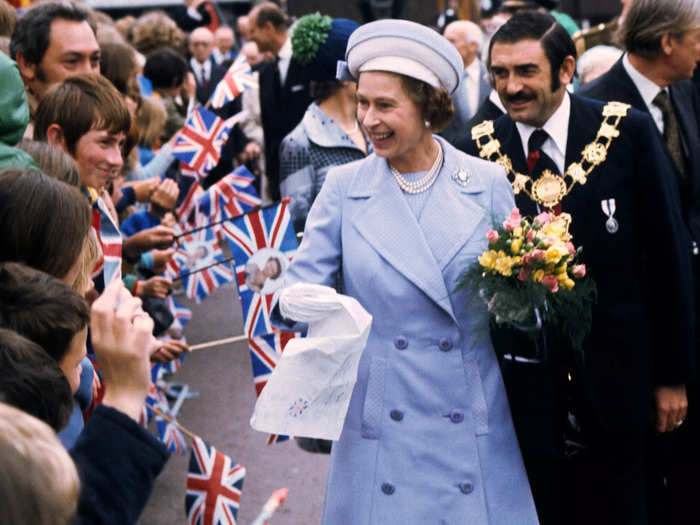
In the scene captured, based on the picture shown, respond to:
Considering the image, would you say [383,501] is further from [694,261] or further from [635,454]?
[694,261]

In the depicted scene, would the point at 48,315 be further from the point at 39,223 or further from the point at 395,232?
the point at 395,232

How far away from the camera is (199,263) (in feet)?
17.2

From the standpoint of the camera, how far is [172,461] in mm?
6051

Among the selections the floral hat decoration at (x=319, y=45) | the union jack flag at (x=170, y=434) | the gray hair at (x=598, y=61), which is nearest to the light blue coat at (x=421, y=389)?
the floral hat decoration at (x=319, y=45)

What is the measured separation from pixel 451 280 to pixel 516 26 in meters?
1.20

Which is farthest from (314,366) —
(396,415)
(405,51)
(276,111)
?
(276,111)

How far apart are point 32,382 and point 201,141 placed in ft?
11.1

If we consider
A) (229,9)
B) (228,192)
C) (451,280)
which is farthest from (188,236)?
(229,9)

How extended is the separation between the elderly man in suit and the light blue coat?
4.35 metres

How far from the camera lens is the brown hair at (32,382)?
1896 millimetres

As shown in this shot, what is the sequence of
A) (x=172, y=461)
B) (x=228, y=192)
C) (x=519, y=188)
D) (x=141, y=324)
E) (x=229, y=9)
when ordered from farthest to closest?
(x=229, y=9) < (x=172, y=461) < (x=228, y=192) < (x=519, y=188) < (x=141, y=324)

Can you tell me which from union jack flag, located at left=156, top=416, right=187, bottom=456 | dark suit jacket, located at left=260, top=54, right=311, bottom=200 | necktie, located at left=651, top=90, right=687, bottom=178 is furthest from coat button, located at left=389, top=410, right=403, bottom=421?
dark suit jacket, located at left=260, top=54, right=311, bottom=200

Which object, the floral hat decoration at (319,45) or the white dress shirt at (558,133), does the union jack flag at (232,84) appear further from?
the white dress shirt at (558,133)

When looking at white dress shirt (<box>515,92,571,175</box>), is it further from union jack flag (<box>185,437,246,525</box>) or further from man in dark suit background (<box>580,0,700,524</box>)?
union jack flag (<box>185,437,246,525</box>)
